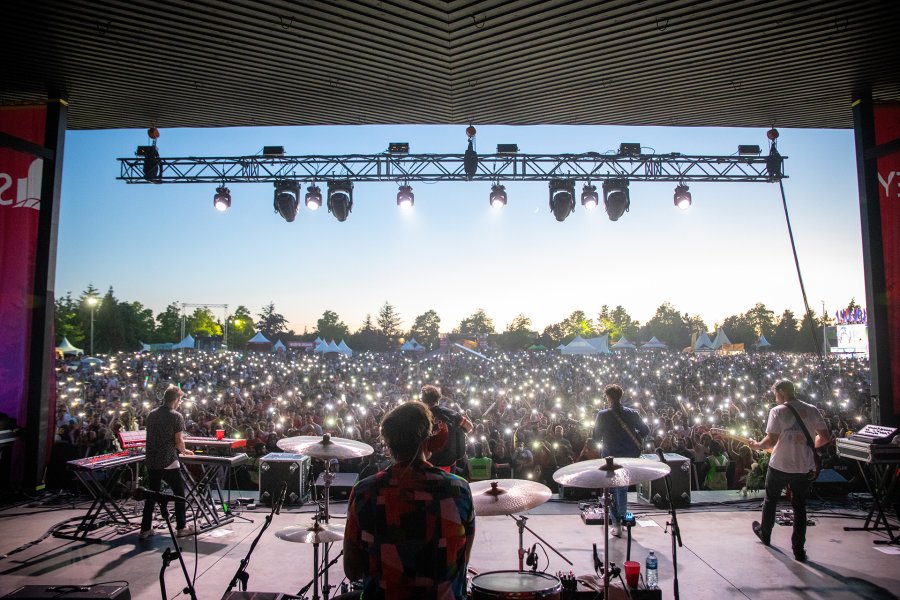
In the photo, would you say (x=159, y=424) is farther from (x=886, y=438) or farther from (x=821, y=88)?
(x=821, y=88)

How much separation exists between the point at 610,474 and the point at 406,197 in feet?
19.8

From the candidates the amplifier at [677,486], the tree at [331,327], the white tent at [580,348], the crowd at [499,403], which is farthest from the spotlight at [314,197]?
the tree at [331,327]

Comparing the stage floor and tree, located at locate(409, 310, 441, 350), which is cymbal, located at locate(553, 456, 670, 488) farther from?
tree, located at locate(409, 310, 441, 350)

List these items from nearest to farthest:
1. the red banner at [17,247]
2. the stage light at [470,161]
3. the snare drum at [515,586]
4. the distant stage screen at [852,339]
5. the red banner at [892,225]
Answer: the snare drum at [515,586] < the red banner at [892,225] < the red banner at [17,247] < the stage light at [470,161] < the distant stage screen at [852,339]

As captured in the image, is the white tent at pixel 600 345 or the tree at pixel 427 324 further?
the tree at pixel 427 324

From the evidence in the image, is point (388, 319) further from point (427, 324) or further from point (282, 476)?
point (282, 476)

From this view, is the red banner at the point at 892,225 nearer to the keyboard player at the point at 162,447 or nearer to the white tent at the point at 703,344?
the keyboard player at the point at 162,447

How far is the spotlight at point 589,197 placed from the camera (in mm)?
8430

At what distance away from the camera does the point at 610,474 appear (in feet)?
10.6

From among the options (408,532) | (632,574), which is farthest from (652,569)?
(408,532)

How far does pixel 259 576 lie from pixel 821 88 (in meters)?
8.36

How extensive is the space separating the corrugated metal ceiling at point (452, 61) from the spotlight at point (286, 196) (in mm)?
911

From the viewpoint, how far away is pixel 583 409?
11.9 m

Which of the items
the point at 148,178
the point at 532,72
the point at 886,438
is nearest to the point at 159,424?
the point at 148,178
